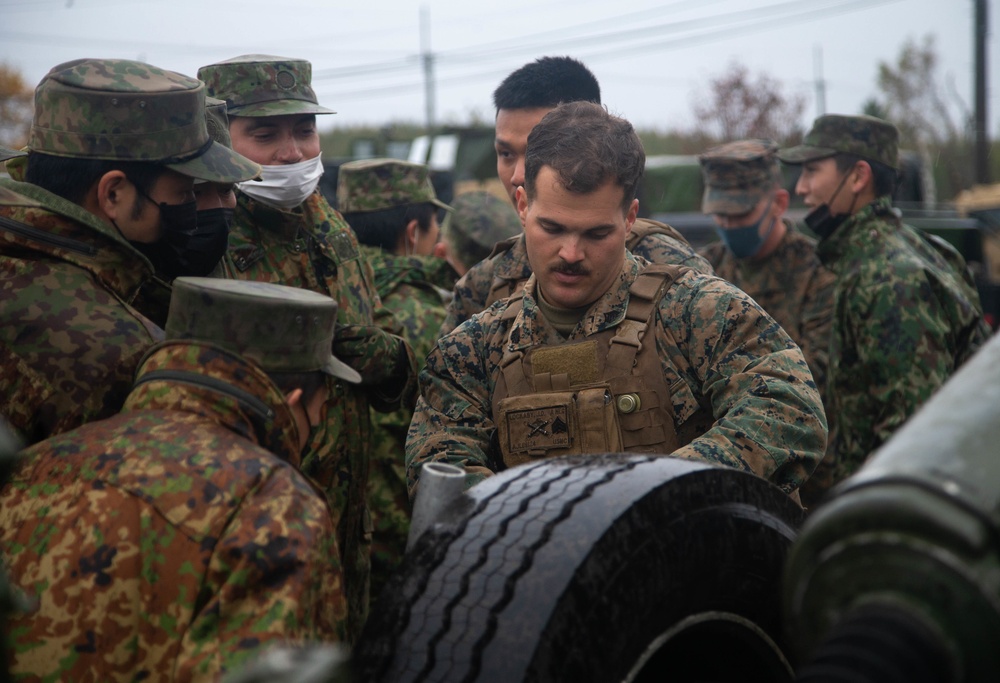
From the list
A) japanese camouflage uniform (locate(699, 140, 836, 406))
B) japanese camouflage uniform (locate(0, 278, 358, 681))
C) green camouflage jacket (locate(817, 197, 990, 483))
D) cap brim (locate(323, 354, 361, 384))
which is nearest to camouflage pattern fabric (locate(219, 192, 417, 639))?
cap brim (locate(323, 354, 361, 384))

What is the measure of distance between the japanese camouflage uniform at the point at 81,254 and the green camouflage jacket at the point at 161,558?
461 mm

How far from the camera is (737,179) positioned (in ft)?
21.0

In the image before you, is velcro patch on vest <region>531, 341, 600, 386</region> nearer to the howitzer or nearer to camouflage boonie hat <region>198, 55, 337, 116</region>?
the howitzer

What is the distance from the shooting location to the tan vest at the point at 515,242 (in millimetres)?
3775

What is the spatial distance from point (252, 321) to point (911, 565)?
137 cm

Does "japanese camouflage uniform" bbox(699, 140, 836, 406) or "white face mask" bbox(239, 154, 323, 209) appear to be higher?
"white face mask" bbox(239, 154, 323, 209)

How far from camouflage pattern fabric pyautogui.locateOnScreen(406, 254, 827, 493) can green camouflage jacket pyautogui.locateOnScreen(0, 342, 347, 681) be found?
855mm

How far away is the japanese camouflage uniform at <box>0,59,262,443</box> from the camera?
7.96 ft

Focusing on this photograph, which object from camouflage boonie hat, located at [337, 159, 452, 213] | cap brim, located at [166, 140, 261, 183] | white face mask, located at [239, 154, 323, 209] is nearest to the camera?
cap brim, located at [166, 140, 261, 183]

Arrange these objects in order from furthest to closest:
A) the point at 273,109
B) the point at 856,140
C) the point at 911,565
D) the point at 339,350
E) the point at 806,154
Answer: the point at 806,154 < the point at 856,140 < the point at 273,109 < the point at 339,350 < the point at 911,565

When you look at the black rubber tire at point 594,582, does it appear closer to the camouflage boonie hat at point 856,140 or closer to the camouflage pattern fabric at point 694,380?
the camouflage pattern fabric at point 694,380

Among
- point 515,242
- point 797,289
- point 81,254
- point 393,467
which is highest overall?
point 81,254

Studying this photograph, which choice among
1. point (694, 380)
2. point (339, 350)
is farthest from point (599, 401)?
point (339, 350)

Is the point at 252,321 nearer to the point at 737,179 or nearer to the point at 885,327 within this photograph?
the point at 885,327
